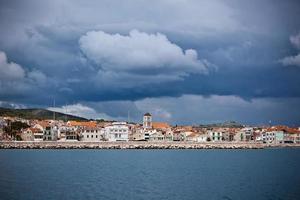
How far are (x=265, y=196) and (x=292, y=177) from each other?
14.9 m

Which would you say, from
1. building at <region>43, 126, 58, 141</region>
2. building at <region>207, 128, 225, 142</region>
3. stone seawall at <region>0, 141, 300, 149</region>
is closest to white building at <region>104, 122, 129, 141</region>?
stone seawall at <region>0, 141, 300, 149</region>

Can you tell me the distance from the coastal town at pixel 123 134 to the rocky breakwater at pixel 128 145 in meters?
1.45

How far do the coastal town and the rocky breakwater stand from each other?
1453 millimetres

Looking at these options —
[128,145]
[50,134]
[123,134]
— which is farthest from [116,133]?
[50,134]

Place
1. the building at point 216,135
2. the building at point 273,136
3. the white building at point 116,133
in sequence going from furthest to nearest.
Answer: the building at point 273,136 → the building at point 216,135 → the white building at point 116,133

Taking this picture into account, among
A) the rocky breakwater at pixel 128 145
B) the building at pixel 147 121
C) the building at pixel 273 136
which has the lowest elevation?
the rocky breakwater at pixel 128 145

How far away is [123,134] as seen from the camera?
149 m

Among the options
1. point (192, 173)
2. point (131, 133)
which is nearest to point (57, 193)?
point (192, 173)

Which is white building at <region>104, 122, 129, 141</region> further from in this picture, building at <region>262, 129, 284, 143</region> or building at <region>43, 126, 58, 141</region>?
building at <region>262, 129, 284, 143</region>

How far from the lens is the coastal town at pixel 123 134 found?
145000 millimetres

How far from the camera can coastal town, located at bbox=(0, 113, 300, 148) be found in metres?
145

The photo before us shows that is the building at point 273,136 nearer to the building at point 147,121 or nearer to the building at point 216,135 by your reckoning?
the building at point 216,135

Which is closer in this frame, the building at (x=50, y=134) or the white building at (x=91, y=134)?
the building at (x=50, y=134)

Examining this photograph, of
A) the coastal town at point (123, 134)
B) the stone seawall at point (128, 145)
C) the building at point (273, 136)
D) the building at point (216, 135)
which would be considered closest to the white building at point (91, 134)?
the coastal town at point (123, 134)
